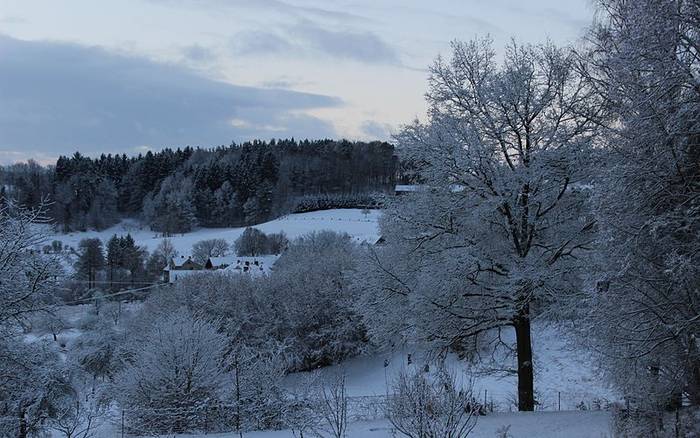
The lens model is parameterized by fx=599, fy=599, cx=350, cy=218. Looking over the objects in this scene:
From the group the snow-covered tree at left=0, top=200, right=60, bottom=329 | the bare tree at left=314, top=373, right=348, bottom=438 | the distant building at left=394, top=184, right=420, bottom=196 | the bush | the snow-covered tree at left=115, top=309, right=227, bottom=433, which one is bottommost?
the snow-covered tree at left=115, top=309, right=227, bottom=433

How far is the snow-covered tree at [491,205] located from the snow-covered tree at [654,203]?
2.77 metres

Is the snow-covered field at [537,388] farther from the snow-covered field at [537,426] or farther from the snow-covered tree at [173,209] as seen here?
the snow-covered tree at [173,209]

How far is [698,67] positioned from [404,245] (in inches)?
285

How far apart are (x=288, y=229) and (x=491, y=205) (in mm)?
82170

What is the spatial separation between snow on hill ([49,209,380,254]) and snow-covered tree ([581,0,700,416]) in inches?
2666

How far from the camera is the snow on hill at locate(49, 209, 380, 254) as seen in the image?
8762cm

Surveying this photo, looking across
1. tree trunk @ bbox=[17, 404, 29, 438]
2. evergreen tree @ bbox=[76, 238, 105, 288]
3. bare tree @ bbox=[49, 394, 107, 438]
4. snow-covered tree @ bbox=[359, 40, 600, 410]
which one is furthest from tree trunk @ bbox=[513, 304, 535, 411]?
evergreen tree @ bbox=[76, 238, 105, 288]

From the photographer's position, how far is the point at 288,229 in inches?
3684

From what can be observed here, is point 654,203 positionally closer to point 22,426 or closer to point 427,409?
point 427,409

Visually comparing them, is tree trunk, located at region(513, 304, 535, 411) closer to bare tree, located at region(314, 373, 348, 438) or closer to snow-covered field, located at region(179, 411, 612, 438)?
snow-covered field, located at region(179, 411, 612, 438)

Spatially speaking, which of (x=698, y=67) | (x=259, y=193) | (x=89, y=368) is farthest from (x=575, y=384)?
(x=259, y=193)

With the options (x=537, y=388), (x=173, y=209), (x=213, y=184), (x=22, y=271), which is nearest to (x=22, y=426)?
(x=22, y=271)

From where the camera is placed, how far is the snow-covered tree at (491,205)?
40.7 feet

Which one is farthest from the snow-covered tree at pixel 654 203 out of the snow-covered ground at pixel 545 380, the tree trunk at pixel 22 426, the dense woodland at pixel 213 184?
the dense woodland at pixel 213 184
